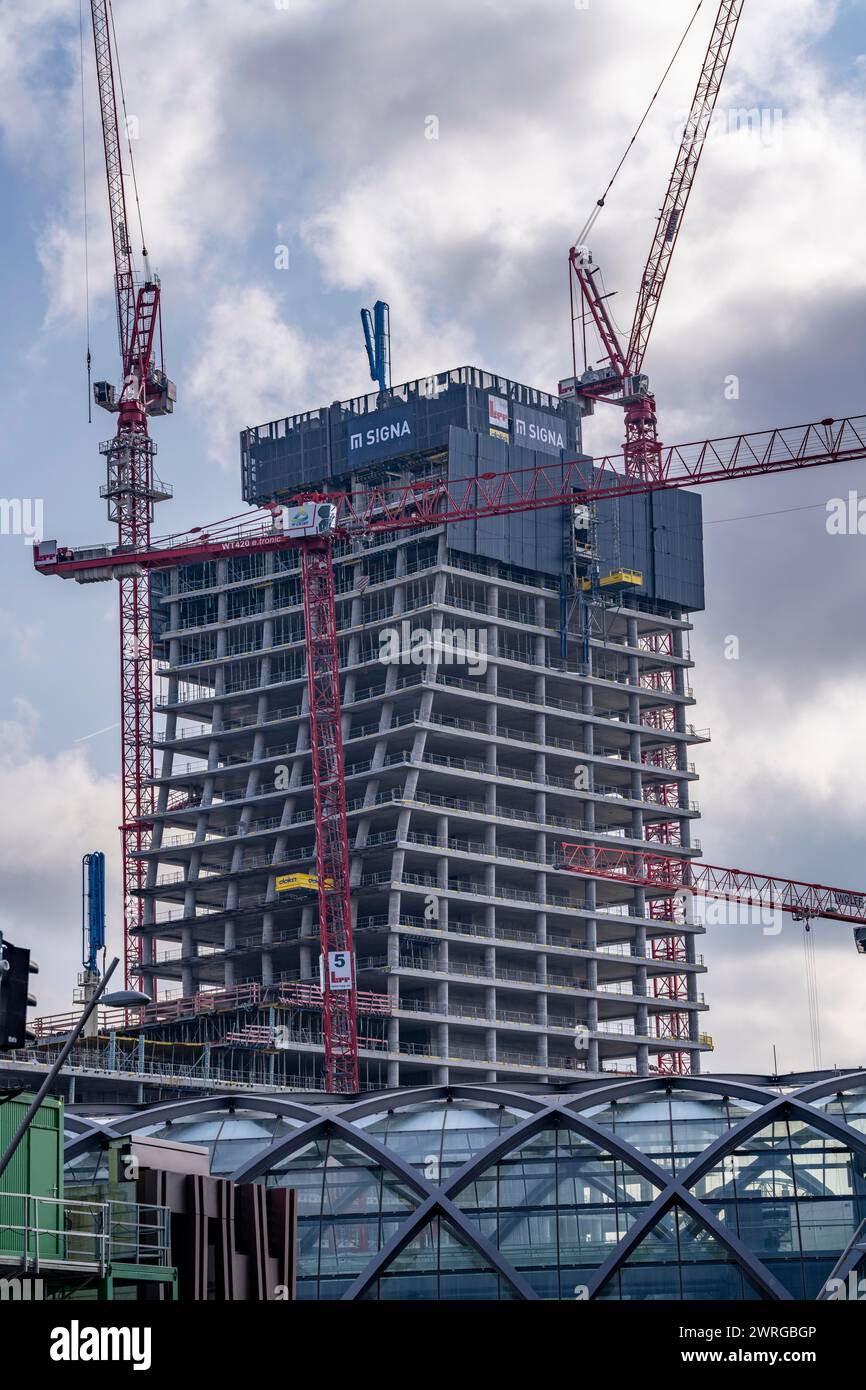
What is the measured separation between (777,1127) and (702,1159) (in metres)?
3.41

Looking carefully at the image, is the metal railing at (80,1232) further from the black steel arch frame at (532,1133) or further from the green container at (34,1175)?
the black steel arch frame at (532,1133)

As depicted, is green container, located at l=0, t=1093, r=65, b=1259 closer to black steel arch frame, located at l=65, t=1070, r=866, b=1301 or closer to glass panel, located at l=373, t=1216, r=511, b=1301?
black steel arch frame, located at l=65, t=1070, r=866, b=1301

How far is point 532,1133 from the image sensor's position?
80.4 metres

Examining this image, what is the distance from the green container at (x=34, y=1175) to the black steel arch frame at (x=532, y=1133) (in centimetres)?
2219

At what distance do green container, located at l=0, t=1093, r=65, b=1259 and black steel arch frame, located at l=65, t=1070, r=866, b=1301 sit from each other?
72.8 feet

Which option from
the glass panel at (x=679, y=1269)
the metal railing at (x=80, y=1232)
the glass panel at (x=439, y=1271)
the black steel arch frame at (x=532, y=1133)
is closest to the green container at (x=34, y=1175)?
the metal railing at (x=80, y=1232)

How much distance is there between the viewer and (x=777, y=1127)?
79.4m

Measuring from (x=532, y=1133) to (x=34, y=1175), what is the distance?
1173 inches

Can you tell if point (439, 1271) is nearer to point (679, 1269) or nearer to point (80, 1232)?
point (679, 1269)
